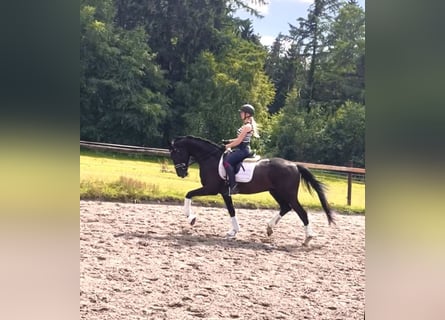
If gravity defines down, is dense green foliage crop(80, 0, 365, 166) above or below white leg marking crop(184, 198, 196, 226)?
above

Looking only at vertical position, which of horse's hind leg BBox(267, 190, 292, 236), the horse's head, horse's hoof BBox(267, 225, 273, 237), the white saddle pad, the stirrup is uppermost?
the horse's head

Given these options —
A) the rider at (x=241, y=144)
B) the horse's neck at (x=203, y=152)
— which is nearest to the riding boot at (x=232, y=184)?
the rider at (x=241, y=144)

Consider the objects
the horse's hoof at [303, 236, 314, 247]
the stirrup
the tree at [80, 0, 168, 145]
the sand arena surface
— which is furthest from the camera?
the stirrup

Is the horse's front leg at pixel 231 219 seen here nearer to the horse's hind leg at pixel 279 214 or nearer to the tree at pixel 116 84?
the horse's hind leg at pixel 279 214

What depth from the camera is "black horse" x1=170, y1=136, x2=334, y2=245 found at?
2.56 m

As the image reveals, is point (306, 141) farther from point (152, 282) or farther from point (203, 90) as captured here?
point (152, 282)

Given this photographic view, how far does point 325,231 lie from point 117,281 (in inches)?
47.1

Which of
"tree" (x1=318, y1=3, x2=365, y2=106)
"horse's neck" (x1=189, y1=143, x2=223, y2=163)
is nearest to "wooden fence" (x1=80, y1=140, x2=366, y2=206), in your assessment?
"horse's neck" (x1=189, y1=143, x2=223, y2=163)

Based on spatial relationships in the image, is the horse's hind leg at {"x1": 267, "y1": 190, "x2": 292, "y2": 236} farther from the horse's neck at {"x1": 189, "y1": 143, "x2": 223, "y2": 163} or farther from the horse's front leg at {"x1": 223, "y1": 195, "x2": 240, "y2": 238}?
the horse's neck at {"x1": 189, "y1": 143, "x2": 223, "y2": 163}

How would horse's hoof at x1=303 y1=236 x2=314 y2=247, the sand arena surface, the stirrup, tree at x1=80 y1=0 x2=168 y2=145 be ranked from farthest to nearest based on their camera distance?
the stirrup → horse's hoof at x1=303 y1=236 x2=314 y2=247 → tree at x1=80 y1=0 x2=168 y2=145 → the sand arena surface

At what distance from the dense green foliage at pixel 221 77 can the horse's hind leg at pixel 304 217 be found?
0.27 meters

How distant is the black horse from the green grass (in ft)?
0.11

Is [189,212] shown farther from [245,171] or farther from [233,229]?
[245,171]
